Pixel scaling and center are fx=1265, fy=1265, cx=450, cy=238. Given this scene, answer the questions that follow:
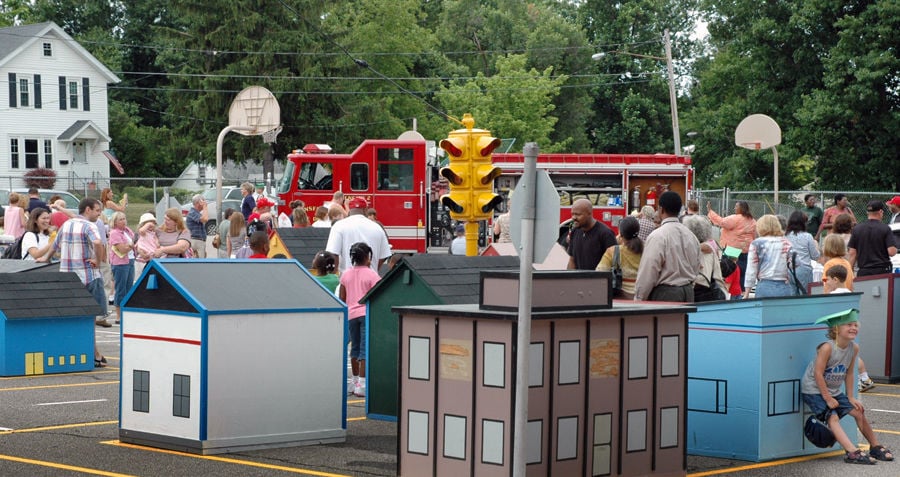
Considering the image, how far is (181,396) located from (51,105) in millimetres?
59696

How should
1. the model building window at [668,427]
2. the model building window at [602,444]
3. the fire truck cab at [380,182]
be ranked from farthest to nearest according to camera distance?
the fire truck cab at [380,182]
the model building window at [668,427]
the model building window at [602,444]

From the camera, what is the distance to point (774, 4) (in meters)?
45.5

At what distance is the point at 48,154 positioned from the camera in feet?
213

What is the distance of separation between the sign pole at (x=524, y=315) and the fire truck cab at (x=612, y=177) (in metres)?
24.5

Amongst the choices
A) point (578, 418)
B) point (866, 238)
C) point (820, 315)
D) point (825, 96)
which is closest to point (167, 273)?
point (578, 418)

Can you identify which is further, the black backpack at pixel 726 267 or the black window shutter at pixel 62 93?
the black window shutter at pixel 62 93

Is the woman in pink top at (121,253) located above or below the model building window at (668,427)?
above

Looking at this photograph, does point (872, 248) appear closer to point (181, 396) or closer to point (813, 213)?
point (813, 213)

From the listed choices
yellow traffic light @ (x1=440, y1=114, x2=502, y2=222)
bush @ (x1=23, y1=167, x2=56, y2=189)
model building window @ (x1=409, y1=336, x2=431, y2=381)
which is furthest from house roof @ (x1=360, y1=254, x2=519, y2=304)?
bush @ (x1=23, y1=167, x2=56, y2=189)

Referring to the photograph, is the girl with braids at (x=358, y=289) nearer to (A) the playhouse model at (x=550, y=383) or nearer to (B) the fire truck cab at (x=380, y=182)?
(A) the playhouse model at (x=550, y=383)

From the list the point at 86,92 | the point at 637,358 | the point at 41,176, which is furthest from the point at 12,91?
the point at 637,358

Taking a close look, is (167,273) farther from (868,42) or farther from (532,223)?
(868,42)

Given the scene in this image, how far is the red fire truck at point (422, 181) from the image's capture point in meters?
31.5

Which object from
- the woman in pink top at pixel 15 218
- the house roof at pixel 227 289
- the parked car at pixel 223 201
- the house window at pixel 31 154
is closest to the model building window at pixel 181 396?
the house roof at pixel 227 289
